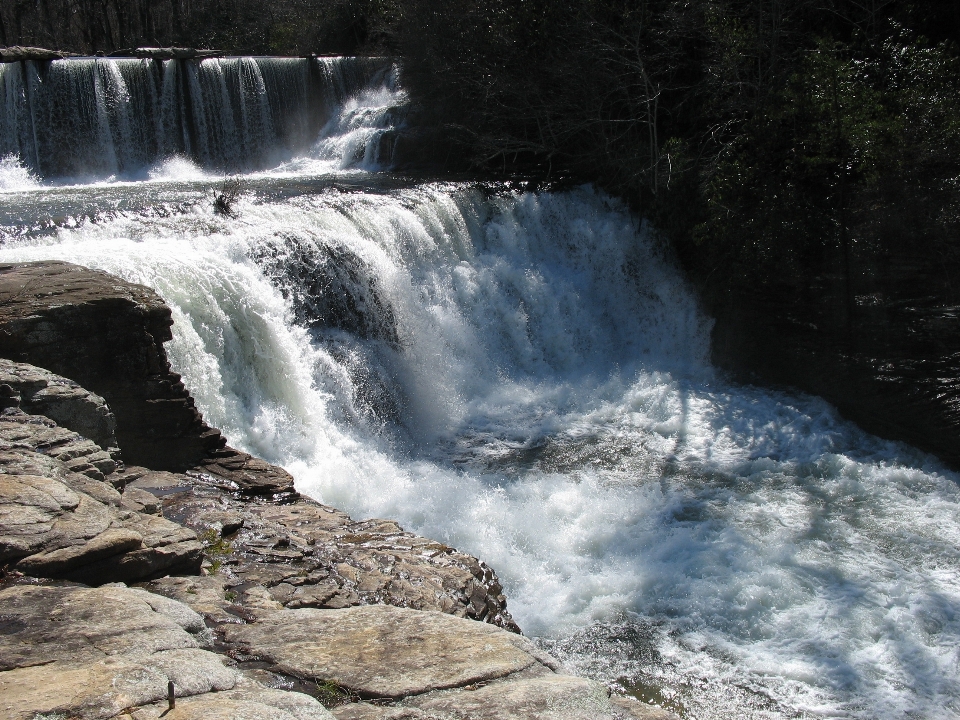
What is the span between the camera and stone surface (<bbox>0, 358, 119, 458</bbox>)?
4.61 m

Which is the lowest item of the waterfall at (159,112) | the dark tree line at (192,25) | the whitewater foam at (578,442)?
the whitewater foam at (578,442)

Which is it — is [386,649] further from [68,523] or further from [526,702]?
[68,523]

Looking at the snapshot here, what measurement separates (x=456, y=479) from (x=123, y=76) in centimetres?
1178

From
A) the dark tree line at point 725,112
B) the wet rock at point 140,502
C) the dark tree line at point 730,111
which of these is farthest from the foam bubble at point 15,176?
the wet rock at point 140,502

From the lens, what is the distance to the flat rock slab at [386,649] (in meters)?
2.80

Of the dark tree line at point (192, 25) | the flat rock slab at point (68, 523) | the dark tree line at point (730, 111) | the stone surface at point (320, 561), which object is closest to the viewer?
the flat rock slab at point (68, 523)

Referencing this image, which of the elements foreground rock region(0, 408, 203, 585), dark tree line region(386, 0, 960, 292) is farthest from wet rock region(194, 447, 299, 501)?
dark tree line region(386, 0, 960, 292)

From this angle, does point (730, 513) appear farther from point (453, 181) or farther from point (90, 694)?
point (453, 181)

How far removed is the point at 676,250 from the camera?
1237 centimetres

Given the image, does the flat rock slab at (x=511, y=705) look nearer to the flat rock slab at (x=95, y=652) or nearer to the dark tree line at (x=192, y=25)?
the flat rock slab at (x=95, y=652)

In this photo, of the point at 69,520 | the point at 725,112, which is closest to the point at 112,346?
the point at 69,520

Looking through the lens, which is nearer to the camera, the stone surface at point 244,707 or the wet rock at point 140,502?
the stone surface at point 244,707

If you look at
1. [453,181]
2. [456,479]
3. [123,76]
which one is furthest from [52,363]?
[123,76]

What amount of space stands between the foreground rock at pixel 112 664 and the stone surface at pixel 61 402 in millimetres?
1867
